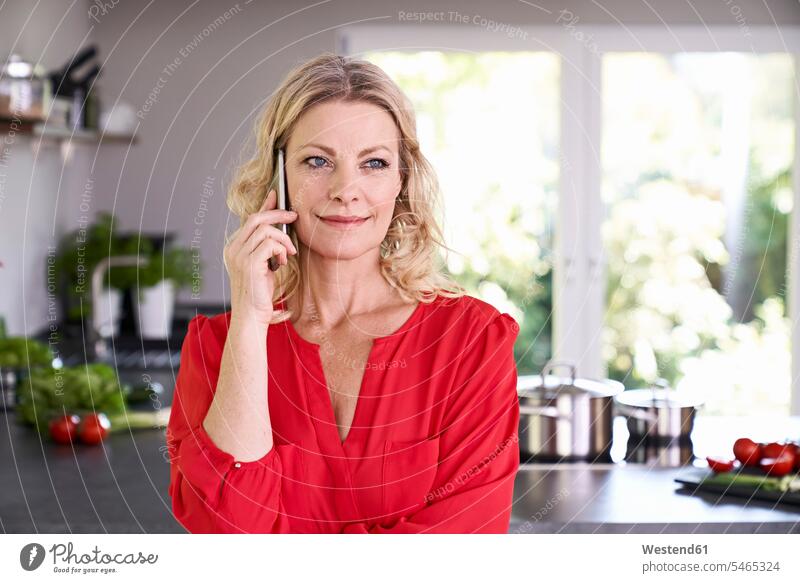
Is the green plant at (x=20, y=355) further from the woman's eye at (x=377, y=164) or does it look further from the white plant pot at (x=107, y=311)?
the woman's eye at (x=377, y=164)

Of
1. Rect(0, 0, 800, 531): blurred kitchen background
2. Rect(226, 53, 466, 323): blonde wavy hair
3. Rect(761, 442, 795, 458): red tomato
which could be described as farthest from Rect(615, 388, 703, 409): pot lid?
Rect(0, 0, 800, 531): blurred kitchen background

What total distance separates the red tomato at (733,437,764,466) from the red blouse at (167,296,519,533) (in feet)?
1.87

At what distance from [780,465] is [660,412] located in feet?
0.55

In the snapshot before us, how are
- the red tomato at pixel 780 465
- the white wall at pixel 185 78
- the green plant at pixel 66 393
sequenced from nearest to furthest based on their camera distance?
the red tomato at pixel 780 465, the green plant at pixel 66 393, the white wall at pixel 185 78

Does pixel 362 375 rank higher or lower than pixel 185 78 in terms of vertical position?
lower

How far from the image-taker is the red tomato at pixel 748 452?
129 centimetres

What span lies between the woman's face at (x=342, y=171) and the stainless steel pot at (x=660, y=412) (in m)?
0.61

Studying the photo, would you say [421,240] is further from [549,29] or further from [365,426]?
[549,29]

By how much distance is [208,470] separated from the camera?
801mm

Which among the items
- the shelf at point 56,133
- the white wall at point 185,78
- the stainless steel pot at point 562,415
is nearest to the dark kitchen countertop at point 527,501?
the stainless steel pot at point 562,415

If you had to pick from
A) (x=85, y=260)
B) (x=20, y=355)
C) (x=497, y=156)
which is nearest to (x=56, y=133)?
(x=85, y=260)

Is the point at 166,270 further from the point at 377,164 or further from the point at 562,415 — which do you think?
the point at 377,164

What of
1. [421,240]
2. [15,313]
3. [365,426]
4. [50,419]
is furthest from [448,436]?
[15,313]

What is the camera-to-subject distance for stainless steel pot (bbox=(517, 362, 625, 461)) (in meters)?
1.28
